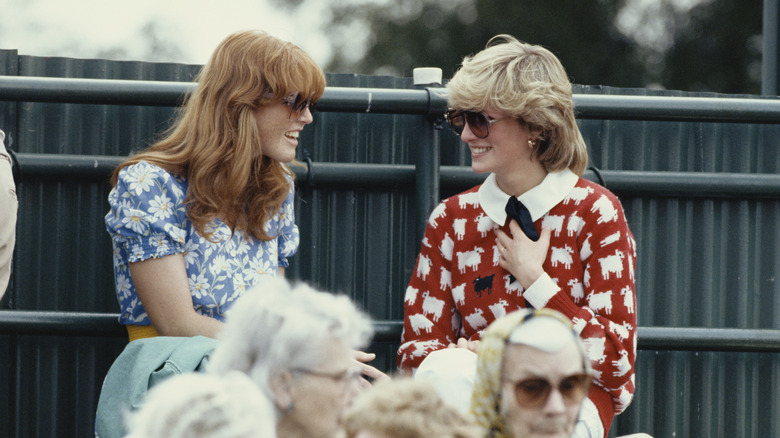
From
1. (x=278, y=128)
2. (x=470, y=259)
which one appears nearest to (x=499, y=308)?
(x=470, y=259)

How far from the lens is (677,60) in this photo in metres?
18.4

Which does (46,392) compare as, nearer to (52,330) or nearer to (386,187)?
(52,330)

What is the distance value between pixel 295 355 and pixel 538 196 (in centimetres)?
151

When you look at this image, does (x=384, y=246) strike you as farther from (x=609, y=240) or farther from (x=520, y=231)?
(x=609, y=240)

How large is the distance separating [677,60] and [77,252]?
16.3m

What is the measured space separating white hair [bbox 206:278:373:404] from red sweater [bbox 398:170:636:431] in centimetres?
120

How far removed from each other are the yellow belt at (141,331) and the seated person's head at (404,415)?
5.08ft

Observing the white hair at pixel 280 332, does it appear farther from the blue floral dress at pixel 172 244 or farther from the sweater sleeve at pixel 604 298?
the sweater sleeve at pixel 604 298

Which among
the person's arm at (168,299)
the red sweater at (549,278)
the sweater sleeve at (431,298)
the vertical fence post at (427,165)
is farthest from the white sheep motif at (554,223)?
the person's arm at (168,299)

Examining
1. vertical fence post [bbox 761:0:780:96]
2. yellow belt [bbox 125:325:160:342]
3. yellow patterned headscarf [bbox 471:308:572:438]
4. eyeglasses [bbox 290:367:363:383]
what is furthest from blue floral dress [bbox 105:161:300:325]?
vertical fence post [bbox 761:0:780:96]

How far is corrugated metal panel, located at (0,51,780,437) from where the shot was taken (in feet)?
12.1

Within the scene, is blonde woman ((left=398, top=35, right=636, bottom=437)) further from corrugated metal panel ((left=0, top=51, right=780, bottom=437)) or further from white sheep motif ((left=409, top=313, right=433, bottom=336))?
corrugated metal panel ((left=0, top=51, right=780, bottom=437))

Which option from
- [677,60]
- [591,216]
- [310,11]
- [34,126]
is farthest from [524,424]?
[310,11]

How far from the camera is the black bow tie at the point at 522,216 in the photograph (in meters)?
3.39
